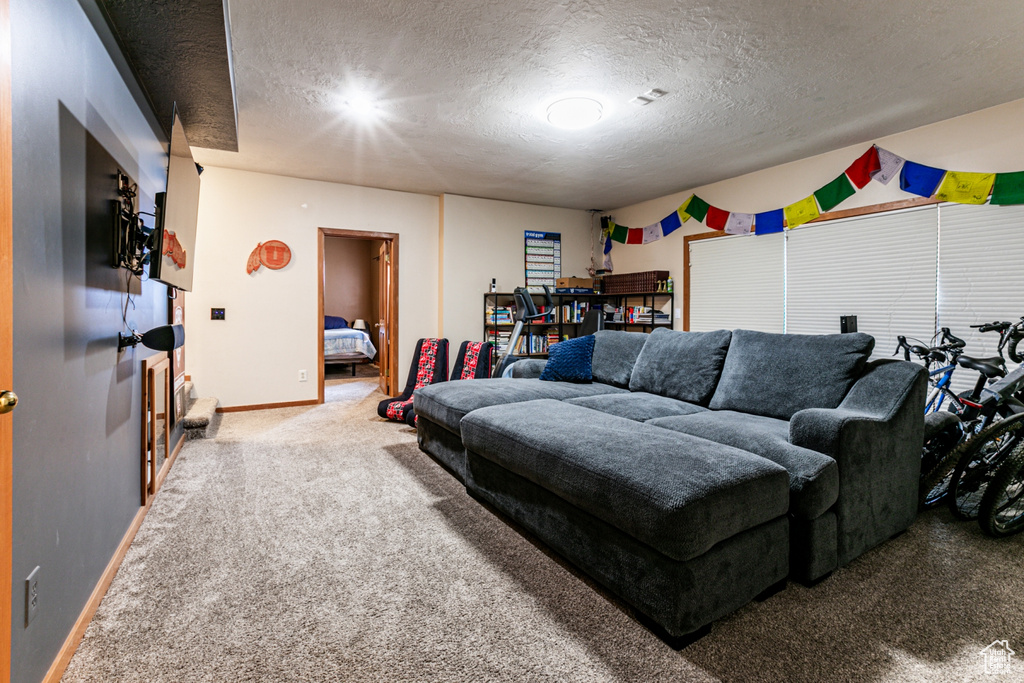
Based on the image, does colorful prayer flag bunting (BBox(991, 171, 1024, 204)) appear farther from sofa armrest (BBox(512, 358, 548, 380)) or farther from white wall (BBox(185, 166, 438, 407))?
white wall (BBox(185, 166, 438, 407))

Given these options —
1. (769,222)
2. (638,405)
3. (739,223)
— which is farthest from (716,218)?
(638,405)

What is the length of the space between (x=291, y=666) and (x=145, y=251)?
86.4 inches

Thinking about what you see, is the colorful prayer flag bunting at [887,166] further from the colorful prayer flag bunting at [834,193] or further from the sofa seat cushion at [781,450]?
the sofa seat cushion at [781,450]

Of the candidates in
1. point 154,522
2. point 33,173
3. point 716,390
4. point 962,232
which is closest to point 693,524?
point 716,390

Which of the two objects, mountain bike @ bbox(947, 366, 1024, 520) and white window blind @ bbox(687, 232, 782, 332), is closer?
mountain bike @ bbox(947, 366, 1024, 520)

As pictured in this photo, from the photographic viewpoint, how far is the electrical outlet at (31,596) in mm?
1186

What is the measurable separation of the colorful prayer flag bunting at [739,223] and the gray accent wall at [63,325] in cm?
500

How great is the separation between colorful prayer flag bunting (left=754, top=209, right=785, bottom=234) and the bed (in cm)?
580

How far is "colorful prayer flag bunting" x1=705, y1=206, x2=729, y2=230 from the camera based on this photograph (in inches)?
202

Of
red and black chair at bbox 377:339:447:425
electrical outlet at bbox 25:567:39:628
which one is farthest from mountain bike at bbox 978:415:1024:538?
red and black chair at bbox 377:339:447:425

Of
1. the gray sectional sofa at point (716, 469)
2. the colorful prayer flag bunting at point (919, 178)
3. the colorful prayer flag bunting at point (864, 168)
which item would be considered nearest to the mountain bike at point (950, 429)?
the gray sectional sofa at point (716, 469)

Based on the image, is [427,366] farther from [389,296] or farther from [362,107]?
[362,107]

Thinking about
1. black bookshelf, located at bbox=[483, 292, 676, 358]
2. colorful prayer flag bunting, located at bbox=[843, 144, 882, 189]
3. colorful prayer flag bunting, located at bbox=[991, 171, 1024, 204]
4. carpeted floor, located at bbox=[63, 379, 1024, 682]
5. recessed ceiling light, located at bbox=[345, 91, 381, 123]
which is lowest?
carpeted floor, located at bbox=[63, 379, 1024, 682]

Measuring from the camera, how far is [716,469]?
157 cm
